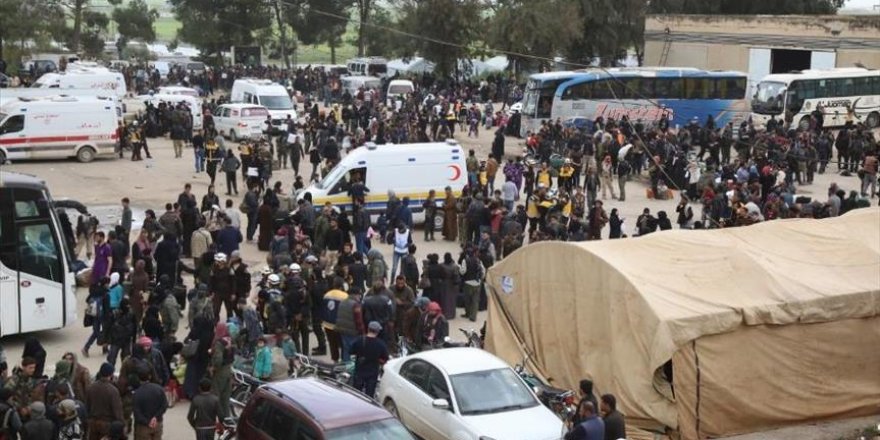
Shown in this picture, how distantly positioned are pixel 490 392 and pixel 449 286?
225 inches

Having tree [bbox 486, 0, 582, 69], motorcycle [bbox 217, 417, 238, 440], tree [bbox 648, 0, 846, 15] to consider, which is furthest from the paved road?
tree [bbox 648, 0, 846, 15]

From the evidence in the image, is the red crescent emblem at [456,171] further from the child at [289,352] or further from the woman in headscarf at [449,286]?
the child at [289,352]

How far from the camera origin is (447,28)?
54.8 meters

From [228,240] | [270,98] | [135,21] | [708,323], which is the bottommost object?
[228,240]

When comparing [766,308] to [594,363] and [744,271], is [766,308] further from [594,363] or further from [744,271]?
[594,363]

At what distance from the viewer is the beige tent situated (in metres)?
13.3

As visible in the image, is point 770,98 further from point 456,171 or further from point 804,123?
point 456,171

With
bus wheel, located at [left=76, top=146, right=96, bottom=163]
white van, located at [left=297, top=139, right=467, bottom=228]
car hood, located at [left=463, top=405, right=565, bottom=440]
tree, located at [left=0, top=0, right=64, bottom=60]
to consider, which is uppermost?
tree, located at [left=0, top=0, right=64, bottom=60]

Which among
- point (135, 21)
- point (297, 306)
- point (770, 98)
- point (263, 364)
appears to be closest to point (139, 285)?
point (297, 306)

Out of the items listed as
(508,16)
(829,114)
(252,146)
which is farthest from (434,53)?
(252,146)

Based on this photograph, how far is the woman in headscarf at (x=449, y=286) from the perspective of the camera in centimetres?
1809

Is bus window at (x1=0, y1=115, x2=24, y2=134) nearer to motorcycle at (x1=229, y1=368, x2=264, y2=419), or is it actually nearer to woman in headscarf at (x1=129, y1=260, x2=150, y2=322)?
woman in headscarf at (x1=129, y1=260, x2=150, y2=322)

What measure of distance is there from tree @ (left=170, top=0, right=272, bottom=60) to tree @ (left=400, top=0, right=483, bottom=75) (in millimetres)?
18119

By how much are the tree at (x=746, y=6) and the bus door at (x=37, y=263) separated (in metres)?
56.3
